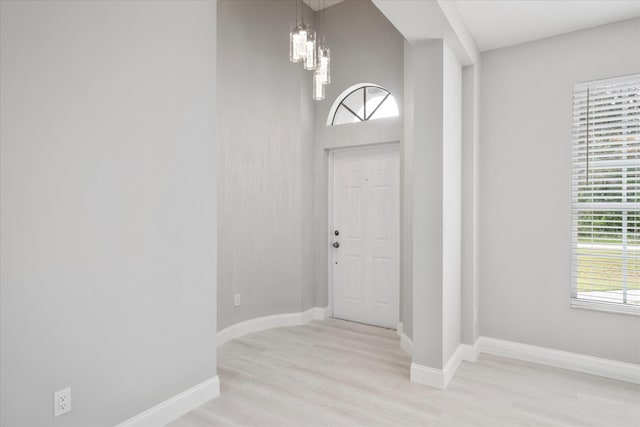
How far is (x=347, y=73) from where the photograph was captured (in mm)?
4312

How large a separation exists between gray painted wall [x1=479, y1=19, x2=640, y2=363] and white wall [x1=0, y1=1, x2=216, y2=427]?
98.0 inches

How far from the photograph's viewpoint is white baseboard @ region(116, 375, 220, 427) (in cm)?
215

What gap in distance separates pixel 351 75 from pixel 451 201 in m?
2.03

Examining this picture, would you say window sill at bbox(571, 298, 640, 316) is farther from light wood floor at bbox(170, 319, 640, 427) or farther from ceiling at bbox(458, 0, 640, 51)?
ceiling at bbox(458, 0, 640, 51)

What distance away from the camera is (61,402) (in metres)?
1.79

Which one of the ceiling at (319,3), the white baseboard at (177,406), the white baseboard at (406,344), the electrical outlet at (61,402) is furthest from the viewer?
the ceiling at (319,3)

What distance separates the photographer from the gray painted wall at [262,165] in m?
3.77

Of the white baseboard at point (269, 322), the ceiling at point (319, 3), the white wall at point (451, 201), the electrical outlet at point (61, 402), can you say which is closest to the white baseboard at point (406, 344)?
the white wall at point (451, 201)

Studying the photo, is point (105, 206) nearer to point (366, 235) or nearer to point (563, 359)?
point (366, 235)

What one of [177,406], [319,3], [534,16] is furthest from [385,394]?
[319,3]

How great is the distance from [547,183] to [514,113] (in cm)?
68

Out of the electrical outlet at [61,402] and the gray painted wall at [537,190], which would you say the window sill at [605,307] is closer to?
the gray painted wall at [537,190]

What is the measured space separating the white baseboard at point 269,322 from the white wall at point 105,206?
1.21m

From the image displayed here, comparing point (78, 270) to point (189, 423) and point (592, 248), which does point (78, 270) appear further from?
point (592, 248)
